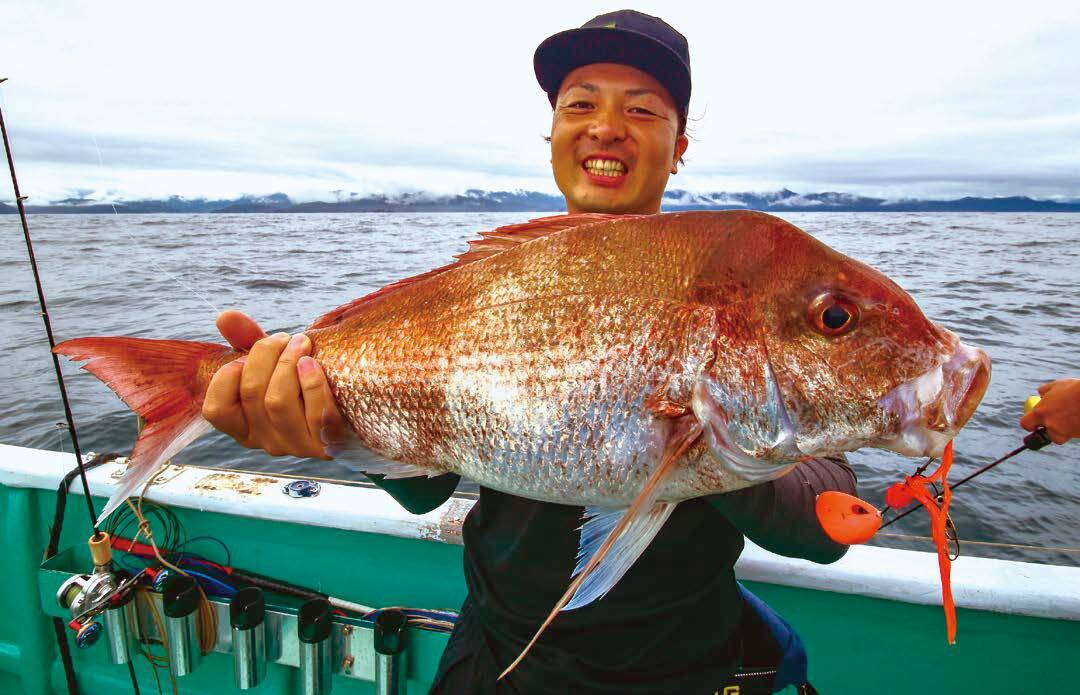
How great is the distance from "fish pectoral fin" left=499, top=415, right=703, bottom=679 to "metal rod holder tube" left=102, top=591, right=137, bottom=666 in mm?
2353

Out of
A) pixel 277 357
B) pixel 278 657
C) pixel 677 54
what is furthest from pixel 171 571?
pixel 677 54

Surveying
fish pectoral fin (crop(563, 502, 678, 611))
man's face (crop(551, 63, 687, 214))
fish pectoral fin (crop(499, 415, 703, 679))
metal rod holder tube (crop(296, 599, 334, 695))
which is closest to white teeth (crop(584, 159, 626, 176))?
man's face (crop(551, 63, 687, 214))

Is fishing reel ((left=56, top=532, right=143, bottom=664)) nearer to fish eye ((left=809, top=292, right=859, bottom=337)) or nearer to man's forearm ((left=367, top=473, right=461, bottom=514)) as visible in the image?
man's forearm ((left=367, top=473, right=461, bottom=514))

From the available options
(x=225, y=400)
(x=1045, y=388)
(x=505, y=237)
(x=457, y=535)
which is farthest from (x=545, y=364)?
(x=457, y=535)

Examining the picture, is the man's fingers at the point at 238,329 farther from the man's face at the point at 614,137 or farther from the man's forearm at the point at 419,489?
the man's face at the point at 614,137

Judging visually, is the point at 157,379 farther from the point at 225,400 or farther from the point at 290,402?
the point at 290,402

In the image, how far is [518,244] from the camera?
62.0 inches

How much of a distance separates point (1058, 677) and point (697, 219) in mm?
2531

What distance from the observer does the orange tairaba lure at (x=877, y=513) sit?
135 centimetres

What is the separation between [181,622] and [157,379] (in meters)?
1.50

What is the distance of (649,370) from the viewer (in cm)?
131

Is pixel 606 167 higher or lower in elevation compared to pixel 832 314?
higher

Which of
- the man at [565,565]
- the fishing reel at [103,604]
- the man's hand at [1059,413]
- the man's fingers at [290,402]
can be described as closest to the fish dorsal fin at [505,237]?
the man's fingers at [290,402]

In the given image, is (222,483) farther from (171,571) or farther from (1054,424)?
(1054,424)
